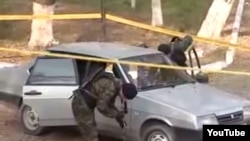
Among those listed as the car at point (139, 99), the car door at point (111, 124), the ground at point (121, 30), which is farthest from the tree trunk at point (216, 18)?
the car door at point (111, 124)

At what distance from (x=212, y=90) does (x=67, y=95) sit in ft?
6.42

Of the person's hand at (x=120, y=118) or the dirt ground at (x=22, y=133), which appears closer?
Answer: the person's hand at (x=120, y=118)

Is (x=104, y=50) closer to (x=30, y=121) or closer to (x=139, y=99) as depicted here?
(x=139, y=99)

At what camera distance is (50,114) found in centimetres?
898

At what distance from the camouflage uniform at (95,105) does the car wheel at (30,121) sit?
110cm

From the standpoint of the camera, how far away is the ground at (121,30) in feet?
42.4

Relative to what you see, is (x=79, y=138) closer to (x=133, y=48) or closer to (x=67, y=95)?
(x=67, y=95)

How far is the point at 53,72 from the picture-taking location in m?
9.21

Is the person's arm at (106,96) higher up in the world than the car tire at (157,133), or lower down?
higher up

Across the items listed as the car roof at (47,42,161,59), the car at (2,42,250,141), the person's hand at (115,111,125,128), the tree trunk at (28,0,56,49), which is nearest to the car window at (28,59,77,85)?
the car at (2,42,250,141)

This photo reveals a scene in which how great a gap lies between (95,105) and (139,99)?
561 millimetres

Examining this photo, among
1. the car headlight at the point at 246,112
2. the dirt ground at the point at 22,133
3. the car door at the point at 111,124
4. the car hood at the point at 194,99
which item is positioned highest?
the car hood at the point at 194,99

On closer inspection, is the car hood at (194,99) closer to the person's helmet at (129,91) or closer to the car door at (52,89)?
the person's helmet at (129,91)

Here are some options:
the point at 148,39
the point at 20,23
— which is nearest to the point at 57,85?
the point at 148,39
